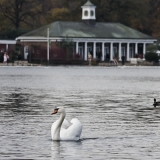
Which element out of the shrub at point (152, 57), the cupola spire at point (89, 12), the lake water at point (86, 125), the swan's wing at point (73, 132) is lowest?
the shrub at point (152, 57)

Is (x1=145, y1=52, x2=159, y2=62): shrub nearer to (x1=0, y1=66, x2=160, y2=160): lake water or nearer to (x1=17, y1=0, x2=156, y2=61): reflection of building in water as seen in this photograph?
(x1=17, y1=0, x2=156, y2=61): reflection of building in water

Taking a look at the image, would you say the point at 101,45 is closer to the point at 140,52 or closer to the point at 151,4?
the point at 140,52

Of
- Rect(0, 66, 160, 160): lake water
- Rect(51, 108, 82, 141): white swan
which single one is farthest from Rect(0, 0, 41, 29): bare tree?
Rect(51, 108, 82, 141): white swan

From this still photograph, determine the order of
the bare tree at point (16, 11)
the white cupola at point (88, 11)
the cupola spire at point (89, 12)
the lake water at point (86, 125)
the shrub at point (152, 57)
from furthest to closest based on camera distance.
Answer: the bare tree at point (16, 11), the white cupola at point (88, 11), the cupola spire at point (89, 12), the shrub at point (152, 57), the lake water at point (86, 125)

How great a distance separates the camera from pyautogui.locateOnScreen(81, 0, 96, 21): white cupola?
13938cm

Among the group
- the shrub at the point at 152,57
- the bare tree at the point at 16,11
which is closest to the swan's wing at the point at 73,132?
the shrub at the point at 152,57

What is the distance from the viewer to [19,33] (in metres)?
140

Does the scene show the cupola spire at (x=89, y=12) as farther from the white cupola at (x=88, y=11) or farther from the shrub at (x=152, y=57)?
the shrub at (x=152, y=57)

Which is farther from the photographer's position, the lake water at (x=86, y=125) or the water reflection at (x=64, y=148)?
the lake water at (x=86, y=125)

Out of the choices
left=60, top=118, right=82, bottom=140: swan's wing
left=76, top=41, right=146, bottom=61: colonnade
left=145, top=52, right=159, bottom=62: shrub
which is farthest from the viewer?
left=76, top=41, right=146, bottom=61: colonnade

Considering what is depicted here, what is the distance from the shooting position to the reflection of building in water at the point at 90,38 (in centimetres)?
13162

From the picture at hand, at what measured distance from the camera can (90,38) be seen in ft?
438

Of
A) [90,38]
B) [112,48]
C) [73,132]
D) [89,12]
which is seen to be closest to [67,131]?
[73,132]

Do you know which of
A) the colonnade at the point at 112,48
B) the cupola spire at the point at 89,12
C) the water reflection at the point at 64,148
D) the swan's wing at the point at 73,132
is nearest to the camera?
the water reflection at the point at 64,148
